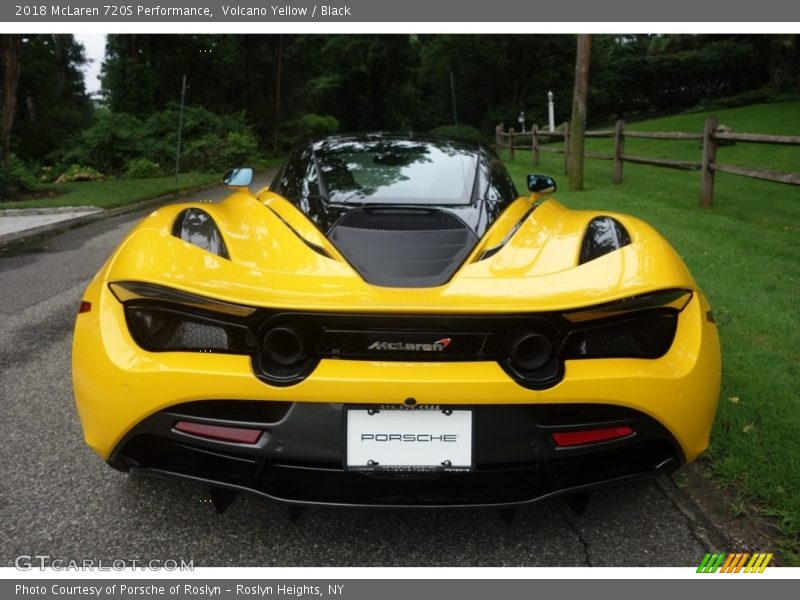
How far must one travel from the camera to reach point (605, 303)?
1861 millimetres

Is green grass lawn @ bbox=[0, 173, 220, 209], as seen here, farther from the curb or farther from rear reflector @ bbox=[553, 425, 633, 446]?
rear reflector @ bbox=[553, 425, 633, 446]

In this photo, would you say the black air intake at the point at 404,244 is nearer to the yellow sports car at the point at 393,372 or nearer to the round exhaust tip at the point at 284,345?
the yellow sports car at the point at 393,372

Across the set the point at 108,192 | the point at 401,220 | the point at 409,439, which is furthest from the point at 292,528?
the point at 108,192

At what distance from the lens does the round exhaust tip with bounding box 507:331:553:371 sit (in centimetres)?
183

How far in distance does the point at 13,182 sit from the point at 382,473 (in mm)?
14546

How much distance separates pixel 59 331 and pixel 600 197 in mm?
8883

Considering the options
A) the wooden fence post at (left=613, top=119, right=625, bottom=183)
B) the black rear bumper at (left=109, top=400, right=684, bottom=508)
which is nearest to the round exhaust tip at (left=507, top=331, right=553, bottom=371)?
the black rear bumper at (left=109, top=400, right=684, bottom=508)

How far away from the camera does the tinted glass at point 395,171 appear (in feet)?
9.04

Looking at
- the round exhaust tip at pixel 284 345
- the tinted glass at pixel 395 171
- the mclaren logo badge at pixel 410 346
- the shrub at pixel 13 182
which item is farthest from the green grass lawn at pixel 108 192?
the mclaren logo badge at pixel 410 346

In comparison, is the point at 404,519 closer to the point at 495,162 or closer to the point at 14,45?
the point at 495,162

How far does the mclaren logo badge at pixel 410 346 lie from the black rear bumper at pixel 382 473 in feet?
0.63

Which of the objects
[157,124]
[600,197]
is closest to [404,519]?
[600,197]

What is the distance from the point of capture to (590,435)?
1908 mm

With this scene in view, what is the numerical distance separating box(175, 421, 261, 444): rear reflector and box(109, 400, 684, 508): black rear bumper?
1 centimetres
